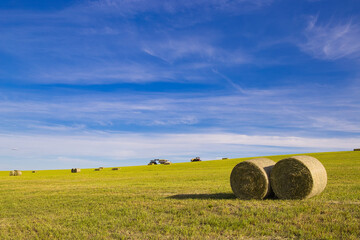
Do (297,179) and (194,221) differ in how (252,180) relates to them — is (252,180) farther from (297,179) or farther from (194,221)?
(194,221)

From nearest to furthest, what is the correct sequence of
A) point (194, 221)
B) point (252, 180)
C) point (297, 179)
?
point (194, 221), point (297, 179), point (252, 180)

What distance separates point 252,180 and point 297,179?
84.2 inches

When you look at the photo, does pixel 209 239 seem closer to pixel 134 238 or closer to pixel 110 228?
pixel 134 238

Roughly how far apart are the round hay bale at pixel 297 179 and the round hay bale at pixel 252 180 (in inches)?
18.3

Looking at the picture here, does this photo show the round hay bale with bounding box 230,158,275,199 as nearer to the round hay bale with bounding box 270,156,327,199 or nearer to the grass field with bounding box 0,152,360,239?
the round hay bale with bounding box 270,156,327,199

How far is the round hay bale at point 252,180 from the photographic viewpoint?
15.1m

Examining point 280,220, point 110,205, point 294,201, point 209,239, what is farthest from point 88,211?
point 294,201

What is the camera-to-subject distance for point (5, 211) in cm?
1587

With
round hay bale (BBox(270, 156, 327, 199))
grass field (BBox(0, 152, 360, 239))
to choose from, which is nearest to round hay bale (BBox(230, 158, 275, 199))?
round hay bale (BBox(270, 156, 327, 199))

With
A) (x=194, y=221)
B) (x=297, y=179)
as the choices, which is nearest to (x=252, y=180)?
(x=297, y=179)

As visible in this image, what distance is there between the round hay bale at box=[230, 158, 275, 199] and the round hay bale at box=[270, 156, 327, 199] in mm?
466

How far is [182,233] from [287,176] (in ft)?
24.2

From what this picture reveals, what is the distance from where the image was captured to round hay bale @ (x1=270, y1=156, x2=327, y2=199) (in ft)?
47.2

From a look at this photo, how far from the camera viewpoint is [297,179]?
14.6m
